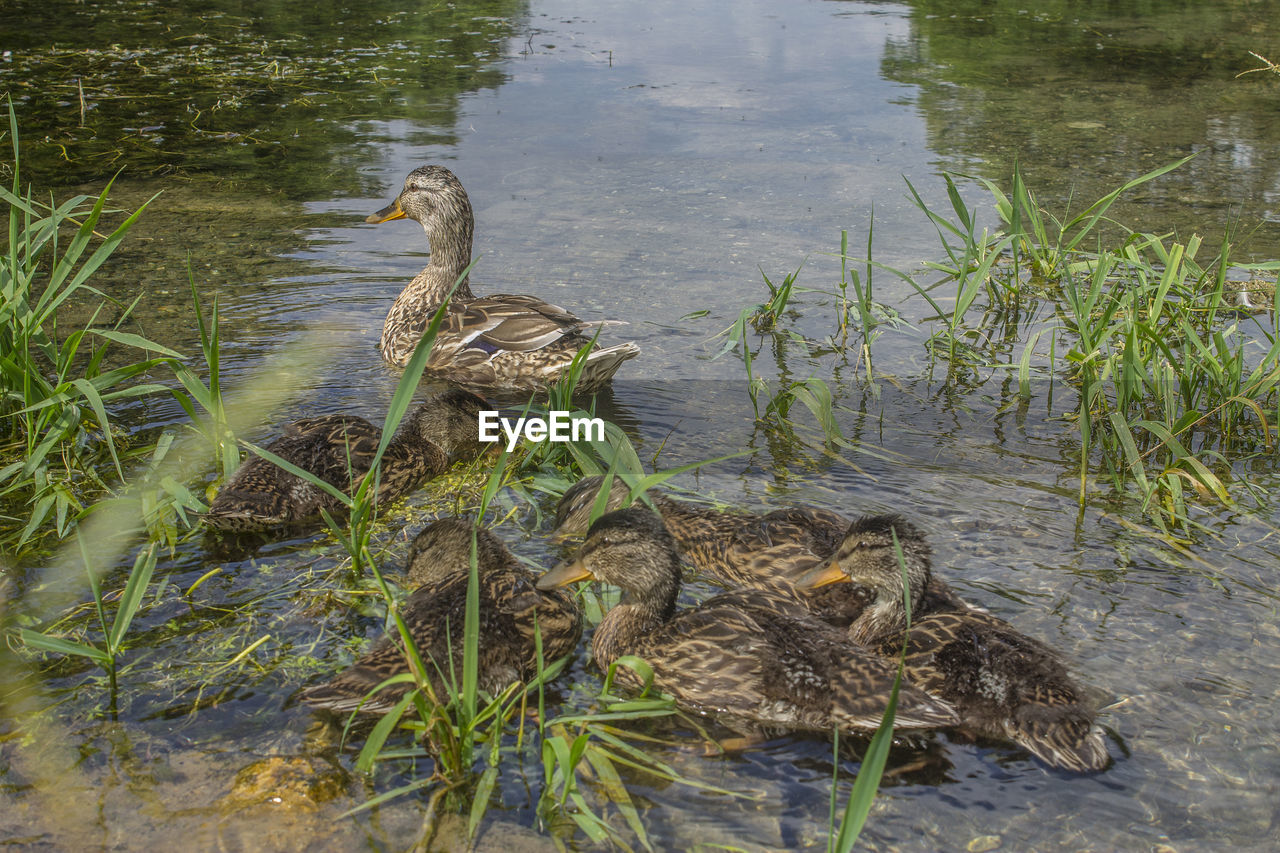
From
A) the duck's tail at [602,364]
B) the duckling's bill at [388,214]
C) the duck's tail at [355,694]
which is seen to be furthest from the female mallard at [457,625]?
the duckling's bill at [388,214]

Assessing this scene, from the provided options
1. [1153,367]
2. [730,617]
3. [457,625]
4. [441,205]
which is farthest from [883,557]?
[441,205]

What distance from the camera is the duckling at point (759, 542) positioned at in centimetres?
445

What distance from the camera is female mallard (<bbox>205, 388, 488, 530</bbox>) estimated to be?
15.1 feet

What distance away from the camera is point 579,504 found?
4.81 meters

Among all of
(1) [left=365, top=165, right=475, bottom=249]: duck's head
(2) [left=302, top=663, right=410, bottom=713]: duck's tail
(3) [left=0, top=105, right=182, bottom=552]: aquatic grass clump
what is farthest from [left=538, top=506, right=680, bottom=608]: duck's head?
(1) [left=365, top=165, right=475, bottom=249]: duck's head

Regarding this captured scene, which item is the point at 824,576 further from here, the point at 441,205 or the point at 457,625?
the point at 441,205

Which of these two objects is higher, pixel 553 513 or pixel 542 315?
pixel 542 315

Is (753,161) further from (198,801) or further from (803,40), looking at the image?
(198,801)

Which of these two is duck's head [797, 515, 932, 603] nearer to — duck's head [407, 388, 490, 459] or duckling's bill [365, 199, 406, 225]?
duck's head [407, 388, 490, 459]

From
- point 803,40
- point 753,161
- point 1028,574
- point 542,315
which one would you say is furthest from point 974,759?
point 803,40

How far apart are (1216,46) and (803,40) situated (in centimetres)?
516

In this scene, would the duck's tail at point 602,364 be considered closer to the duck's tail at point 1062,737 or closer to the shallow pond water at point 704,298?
the shallow pond water at point 704,298

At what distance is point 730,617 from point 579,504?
1133 millimetres

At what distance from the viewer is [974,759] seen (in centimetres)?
347
